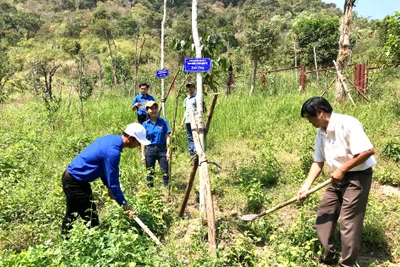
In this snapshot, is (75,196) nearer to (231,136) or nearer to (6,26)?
(231,136)

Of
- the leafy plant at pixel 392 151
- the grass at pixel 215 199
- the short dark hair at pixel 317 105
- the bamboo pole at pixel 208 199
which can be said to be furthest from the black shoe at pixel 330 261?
the leafy plant at pixel 392 151

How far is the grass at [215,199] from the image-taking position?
2785 mm

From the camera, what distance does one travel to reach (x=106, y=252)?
8.07 ft

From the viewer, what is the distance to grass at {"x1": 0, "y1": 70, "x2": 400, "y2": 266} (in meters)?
2.79

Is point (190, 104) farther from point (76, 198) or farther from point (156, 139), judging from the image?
point (76, 198)

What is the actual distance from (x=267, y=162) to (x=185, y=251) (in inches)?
94.0

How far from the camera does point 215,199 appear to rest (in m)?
4.69

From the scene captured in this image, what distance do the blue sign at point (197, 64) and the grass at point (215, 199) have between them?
149 centimetres

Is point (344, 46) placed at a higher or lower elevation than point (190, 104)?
higher

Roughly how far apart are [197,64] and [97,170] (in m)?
1.55

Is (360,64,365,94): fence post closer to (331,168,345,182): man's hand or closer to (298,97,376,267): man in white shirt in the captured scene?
(298,97,376,267): man in white shirt

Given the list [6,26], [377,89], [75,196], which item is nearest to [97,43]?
[6,26]

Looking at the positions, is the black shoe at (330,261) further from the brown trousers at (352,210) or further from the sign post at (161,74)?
the sign post at (161,74)

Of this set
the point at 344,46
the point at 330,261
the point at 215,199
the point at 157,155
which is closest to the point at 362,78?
the point at 344,46
